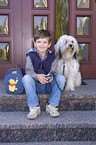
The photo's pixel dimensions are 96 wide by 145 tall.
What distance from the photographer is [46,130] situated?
76.2 inches

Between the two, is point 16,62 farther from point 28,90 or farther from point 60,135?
point 60,135

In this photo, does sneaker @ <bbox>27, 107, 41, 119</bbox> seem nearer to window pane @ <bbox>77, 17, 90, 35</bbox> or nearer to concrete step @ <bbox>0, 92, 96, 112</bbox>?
concrete step @ <bbox>0, 92, 96, 112</bbox>

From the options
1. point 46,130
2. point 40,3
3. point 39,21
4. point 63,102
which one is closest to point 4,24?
point 39,21

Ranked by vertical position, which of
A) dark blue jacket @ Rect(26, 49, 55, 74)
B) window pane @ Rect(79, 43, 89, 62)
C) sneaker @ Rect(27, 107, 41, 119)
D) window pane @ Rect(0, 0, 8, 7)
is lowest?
sneaker @ Rect(27, 107, 41, 119)

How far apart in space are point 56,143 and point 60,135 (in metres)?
0.10

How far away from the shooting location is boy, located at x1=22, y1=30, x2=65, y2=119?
216 centimetres

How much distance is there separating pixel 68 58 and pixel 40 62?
56 centimetres

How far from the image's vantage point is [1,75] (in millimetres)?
3379

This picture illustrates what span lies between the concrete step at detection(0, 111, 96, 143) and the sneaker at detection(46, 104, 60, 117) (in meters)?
0.09

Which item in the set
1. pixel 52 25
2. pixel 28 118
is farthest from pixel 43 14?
pixel 28 118

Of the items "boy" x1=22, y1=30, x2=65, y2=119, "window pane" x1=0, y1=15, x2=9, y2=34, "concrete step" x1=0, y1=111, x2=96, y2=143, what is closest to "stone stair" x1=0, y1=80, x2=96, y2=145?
"concrete step" x1=0, y1=111, x2=96, y2=143

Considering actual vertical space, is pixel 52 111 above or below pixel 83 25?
below

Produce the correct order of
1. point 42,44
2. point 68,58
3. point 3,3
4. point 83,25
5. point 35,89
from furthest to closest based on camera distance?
point 83,25
point 3,3
point 68,58
point 42,44
point 35,89

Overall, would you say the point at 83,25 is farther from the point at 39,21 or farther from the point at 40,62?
the point at 40,62
